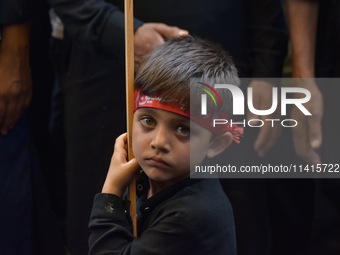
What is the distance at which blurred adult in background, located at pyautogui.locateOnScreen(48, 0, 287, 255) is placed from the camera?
81cm

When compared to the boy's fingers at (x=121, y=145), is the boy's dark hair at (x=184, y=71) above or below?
above

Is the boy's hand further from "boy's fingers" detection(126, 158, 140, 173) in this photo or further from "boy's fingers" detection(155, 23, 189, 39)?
"boy's fingers" detection(155, 23, 189, 39)

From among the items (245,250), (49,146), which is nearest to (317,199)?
(245,250)

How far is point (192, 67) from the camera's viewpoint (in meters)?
0.57

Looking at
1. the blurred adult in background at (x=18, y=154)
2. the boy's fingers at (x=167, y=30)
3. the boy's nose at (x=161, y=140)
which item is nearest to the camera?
the boy's nose at (x=161, y=140)

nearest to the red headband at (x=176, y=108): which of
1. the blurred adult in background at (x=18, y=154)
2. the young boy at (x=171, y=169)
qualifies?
the young boy at (x=171, y=169)

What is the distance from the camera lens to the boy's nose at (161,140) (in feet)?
1.77

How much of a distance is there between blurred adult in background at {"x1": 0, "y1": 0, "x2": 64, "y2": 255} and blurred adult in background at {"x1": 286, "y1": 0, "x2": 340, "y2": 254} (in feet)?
2.30

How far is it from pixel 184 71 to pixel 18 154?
1.94 ft

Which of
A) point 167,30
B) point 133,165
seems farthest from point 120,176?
point 167,30

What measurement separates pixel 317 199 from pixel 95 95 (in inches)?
26.6

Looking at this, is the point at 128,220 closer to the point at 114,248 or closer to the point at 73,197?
the point at 114,248

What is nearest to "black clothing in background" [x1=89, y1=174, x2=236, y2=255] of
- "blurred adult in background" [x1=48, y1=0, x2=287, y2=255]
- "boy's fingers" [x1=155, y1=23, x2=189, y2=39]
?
"blurred adult in background" [x1=48, y1=0, x2=287, y2=255]

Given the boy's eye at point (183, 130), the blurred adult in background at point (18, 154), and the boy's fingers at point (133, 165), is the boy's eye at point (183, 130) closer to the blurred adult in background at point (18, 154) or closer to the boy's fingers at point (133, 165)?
the boy's fingers at point (133, 165)
